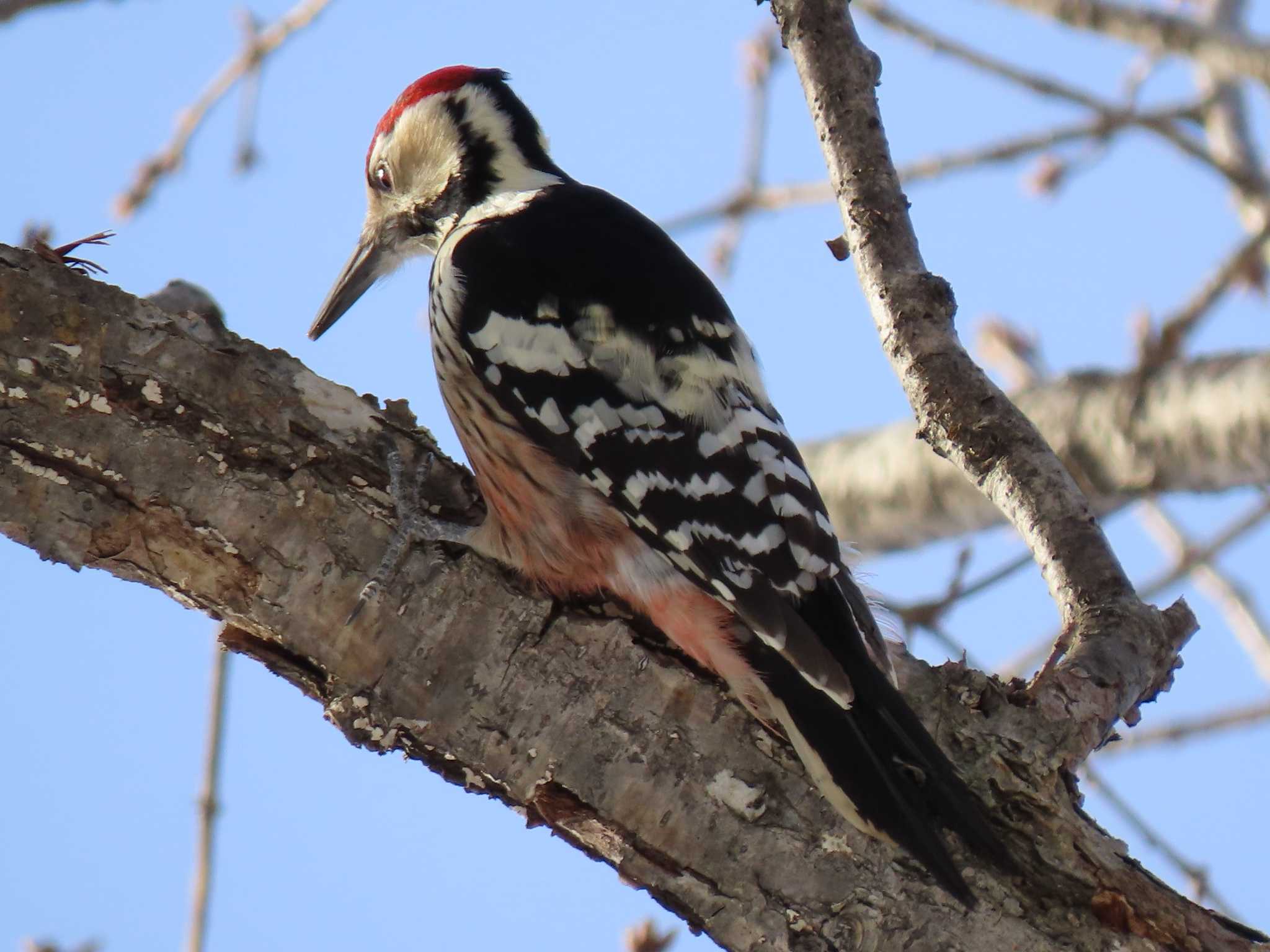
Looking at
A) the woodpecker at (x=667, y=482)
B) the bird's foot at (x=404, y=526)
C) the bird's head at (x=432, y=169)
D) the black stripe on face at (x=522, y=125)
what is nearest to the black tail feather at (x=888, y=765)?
the woodpecker at (x=667, y=482)

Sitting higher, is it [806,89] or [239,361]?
[806,89]

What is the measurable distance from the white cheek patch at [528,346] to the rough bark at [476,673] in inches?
20.5

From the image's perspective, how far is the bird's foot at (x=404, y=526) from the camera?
208 cm

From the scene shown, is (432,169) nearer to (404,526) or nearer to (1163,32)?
(404,526)

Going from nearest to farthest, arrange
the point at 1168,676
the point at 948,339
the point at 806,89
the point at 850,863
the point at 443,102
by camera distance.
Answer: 1. the point at 850,863
2. the point at 1168,676
3. the point at 948,339
4. the point at 806,89
5. the point at 443,102

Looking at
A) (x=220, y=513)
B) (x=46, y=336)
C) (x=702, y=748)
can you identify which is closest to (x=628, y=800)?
(x=702, y=748)

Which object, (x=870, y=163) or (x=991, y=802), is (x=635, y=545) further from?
(x=870, y=163)

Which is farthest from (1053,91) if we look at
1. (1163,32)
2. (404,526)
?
(404,526)

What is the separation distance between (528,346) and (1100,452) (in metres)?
1.68

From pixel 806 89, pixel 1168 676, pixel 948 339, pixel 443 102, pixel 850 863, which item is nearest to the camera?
pixel 850 863

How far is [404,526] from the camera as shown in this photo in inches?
83.7

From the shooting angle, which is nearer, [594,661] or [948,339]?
[594,661]

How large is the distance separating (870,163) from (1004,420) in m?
0.57

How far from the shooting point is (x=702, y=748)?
203cm
